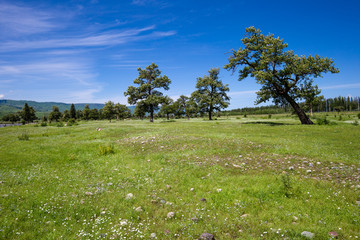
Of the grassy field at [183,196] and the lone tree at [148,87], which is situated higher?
the lone tree at [148,87]

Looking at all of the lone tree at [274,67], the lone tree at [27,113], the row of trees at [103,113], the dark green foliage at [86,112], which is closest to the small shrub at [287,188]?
the lone tree at [274,67]

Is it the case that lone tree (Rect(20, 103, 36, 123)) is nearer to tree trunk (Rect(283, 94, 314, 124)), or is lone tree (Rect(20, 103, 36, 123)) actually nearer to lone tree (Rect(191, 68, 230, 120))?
lone tree (Rect(191, 68, 230, 120))

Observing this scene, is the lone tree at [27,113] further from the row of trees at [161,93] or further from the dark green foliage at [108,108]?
the row of trees at [161,93]

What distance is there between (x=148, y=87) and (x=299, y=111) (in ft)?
130

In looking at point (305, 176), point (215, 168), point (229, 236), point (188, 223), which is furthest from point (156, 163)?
point (305, 176)

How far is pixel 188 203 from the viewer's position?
664 cm

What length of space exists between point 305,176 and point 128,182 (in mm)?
8349

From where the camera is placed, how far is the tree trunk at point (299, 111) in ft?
103

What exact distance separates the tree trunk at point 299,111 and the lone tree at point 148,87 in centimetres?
3316

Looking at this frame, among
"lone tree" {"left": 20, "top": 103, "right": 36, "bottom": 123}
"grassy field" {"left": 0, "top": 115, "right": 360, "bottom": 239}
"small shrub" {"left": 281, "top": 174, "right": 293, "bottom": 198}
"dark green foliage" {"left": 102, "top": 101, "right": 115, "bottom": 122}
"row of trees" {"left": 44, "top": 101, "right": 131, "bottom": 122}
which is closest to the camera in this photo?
"grassy field" {"left": 0, "top": 115, "right": 360, "bottom": 239}

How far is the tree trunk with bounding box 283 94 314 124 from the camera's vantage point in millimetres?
31391

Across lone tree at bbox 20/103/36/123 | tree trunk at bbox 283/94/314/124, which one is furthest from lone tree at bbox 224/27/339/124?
lone tree at bbox 20/103/36/123

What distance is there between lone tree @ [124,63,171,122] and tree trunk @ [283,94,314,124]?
3316cm

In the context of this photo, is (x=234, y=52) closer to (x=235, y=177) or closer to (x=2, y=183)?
(x=235, y=177)
